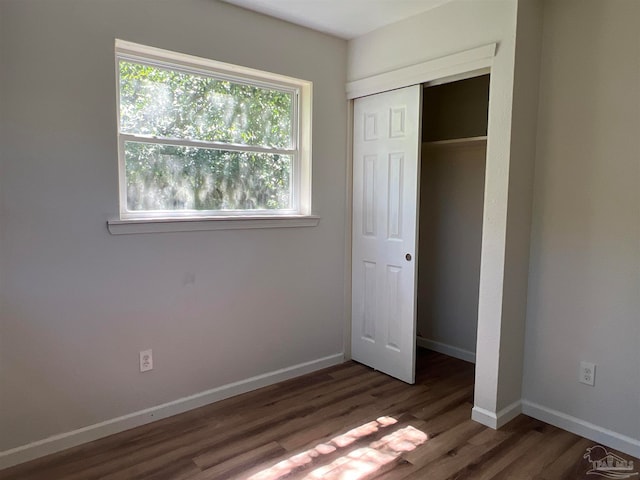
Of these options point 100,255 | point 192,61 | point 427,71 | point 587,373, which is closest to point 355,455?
point 587,373

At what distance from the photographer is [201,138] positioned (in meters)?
2.71

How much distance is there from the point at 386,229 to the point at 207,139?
140 centimetres

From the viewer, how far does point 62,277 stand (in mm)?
2197

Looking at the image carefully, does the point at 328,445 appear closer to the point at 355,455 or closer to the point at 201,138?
the point at 355,455

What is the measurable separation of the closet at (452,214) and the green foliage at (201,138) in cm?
131

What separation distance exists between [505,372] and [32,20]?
10.1 feet

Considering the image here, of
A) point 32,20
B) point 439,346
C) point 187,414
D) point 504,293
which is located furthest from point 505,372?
point 32,20

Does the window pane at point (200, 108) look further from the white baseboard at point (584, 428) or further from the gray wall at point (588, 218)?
the white baseboard at point (584, 428)

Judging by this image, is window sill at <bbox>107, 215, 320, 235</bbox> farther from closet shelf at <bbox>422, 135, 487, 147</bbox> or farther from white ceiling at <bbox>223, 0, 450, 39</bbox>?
white ceiling at <bbox>223, 0, 450, 39</bbox>

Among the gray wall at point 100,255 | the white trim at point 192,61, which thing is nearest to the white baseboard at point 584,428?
the gray wall at point 100,255

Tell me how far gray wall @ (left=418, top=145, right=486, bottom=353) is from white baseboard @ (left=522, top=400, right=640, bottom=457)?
0.91m

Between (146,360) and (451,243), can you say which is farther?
(451,243)

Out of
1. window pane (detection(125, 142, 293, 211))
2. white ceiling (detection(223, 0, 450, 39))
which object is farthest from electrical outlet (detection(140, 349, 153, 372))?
white ceiling (detection(223, 0, 450, 39))

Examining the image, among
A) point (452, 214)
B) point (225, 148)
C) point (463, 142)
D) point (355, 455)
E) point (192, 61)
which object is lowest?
point (355, 455)
